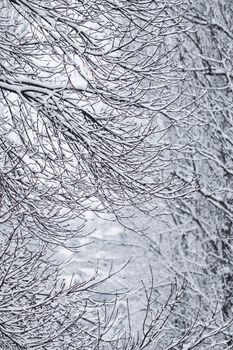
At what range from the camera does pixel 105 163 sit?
4.88 meters

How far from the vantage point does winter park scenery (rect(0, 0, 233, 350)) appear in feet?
14.5

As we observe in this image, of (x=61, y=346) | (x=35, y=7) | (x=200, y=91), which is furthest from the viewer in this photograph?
(x=200, y=91)

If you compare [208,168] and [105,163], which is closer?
[105,163]

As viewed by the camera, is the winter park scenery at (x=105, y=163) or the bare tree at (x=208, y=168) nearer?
the winter park scenery at (x=105, y=163)

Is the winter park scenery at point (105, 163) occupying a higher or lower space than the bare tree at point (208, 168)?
lower

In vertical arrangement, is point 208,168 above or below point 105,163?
above

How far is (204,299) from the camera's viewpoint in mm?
8172

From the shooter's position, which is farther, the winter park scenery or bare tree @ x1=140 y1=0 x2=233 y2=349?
bare tree @ x1=140 y1=0 x2=233 y2=349

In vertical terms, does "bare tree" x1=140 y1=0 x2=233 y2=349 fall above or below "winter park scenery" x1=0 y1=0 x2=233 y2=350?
above

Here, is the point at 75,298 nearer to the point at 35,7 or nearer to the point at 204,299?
the point at 35,7

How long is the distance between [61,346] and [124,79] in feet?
6.34

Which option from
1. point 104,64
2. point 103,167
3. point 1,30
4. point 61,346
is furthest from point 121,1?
point 61,346

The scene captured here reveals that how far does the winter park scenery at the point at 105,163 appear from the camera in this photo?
4.41 m

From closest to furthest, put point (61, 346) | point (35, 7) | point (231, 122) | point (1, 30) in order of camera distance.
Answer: point (61, 346) → point (35, 7) → point (1, 30) → point (231, 122)
